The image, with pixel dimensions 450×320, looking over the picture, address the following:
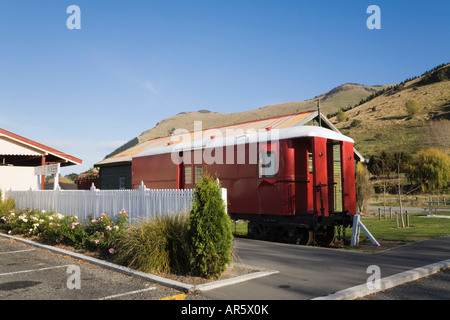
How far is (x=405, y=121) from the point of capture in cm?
6862

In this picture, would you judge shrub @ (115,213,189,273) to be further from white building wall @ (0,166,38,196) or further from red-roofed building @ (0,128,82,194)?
white building wall @ (0,166,38,196)

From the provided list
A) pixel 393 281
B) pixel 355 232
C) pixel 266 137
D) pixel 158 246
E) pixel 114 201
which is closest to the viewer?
pixel 393 281

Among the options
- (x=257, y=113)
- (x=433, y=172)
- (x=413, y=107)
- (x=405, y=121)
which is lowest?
(x=433, y=172)

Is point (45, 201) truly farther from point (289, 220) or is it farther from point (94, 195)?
point (289, 220)

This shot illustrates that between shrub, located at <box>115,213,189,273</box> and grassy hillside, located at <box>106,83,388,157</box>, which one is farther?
grassy hillside, located at <box>106,83,388,157</box>

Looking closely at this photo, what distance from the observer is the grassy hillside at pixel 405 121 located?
180 ft

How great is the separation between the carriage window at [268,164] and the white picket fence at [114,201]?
10.1 ft

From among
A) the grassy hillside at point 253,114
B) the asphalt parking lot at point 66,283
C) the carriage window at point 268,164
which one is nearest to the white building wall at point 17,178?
the asphalt parking lot at point 66,283

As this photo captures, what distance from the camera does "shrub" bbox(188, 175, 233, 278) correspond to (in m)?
6.43

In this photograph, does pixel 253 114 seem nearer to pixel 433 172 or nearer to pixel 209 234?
pixel 433 172

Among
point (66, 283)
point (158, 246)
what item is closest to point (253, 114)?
point (158, 246)

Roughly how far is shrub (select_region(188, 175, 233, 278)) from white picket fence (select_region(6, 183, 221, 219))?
3.66ft

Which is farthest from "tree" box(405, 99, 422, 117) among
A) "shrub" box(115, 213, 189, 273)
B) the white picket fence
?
"shrub" box(115, 213, 189, 273)

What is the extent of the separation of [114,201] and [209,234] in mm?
5047
